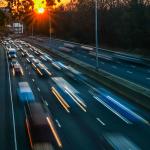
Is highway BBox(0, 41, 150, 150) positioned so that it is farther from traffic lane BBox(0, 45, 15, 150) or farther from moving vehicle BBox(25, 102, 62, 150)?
moving vehicle BBox(25, 102, 62, 150)

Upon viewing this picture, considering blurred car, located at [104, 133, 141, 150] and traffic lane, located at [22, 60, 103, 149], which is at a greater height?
blurred car, located at [104, 133, 141, 150]

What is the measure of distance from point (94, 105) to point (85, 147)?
1467 centimetres

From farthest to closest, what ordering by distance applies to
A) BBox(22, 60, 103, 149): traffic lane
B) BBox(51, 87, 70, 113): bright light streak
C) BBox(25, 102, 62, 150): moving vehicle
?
BBox(51, 87, 70, 113): bright light streak
BBox(22, 60, 103, 149): traffic lane
BBox(25, 102, 62, 150): moving vehicle

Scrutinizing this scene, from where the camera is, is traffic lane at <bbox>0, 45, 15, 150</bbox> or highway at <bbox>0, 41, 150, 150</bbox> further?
traffic lane at <bbox>0, 45, 15, 150</bbox>

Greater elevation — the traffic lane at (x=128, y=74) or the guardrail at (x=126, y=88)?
the guardrail at (x=126, y=88)

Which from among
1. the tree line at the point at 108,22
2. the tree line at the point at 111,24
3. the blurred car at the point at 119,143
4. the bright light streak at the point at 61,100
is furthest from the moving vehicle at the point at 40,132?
the tree line at the point at 111,24

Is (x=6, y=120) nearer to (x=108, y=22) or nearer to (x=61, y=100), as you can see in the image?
(x=61, y=100)

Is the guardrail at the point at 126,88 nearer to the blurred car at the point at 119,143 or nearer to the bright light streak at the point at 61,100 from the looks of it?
the bright light streak at the point at 61,100

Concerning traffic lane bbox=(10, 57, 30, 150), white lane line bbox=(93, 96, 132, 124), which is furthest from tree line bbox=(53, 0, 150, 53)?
white lane line bbox=(93, 96, 132, 124)

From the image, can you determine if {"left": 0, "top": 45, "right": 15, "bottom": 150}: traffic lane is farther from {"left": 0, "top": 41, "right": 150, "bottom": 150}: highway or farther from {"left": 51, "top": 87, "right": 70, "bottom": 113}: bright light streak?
{"left": 51, "top": 87, "right": 70, "bottom": 113}: bright light streak

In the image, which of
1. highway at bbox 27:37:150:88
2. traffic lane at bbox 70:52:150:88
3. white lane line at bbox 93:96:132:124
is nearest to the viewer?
white lane line at bbox 93:96:132:124

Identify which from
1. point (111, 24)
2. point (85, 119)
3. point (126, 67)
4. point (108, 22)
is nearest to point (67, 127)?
point (85, 119)

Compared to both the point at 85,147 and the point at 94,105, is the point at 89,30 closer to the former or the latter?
the point at 94,105

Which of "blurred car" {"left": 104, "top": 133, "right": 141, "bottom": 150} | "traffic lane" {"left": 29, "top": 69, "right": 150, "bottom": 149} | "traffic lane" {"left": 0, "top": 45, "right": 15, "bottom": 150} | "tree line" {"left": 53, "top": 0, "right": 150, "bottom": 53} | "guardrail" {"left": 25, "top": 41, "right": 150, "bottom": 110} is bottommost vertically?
"traffic lane" {"left": 0, "top": 45, "right": 15, "bottom": 150}
